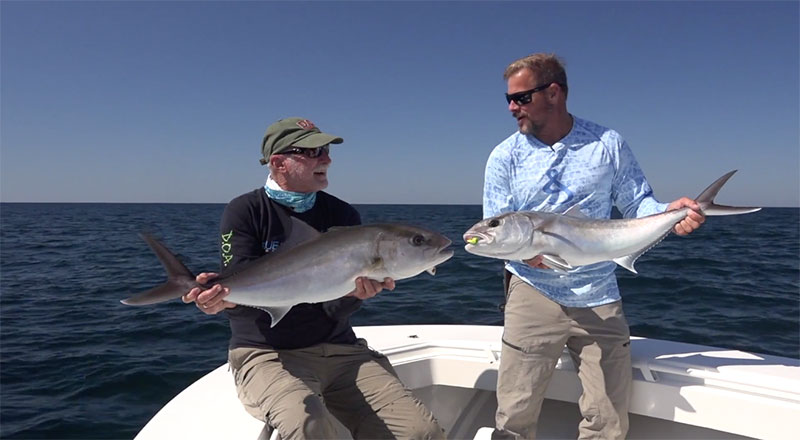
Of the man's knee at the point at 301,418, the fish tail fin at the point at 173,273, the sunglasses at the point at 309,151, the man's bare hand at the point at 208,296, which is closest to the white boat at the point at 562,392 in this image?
the man's knee at the point at 301,418

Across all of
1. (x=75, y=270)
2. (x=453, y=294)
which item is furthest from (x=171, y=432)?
(x=75, y=270)

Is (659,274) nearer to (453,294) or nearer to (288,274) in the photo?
(453,294)

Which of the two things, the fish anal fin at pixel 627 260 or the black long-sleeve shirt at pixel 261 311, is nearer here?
the fish anal fin at pixel 627 260

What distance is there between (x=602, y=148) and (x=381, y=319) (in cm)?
687

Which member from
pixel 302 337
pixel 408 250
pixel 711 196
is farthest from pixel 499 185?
pixel 302 337

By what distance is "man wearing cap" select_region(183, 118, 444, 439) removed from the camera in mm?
3066

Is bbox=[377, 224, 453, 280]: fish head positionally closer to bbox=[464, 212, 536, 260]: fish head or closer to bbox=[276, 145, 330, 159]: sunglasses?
bbox=[464, 212, 536, 260]: fish head

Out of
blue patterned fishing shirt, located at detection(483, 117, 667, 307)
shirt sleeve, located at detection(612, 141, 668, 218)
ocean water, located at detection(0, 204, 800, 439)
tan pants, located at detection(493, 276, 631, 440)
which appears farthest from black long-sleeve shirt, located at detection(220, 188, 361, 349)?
ocean water, located at detection(0, 204, 800, 439)

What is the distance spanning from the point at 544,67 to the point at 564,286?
1468 millimetres

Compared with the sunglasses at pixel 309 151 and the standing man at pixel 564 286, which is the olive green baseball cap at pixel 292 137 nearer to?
the sunglasses at pixel 309 151

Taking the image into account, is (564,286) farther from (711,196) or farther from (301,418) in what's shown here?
(301,418)

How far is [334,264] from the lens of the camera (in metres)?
2.75

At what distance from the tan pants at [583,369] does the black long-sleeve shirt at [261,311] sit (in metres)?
1.15

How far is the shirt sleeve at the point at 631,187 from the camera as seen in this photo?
3.35 metres
